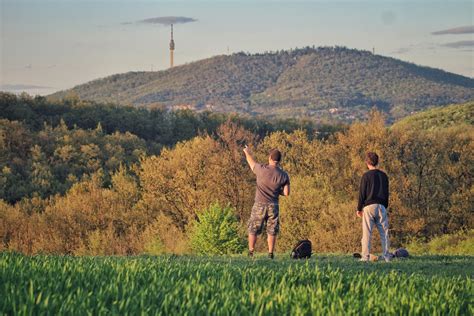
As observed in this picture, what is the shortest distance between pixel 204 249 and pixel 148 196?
2845 cm

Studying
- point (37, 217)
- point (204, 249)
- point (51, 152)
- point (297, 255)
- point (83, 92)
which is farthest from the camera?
point (83, 92)

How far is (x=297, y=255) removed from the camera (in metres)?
17.5

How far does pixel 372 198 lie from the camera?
16.8m

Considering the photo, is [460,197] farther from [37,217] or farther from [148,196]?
[37,217]

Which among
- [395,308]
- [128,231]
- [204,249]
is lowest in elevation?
[128,231]

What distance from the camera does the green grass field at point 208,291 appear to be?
29.6ft

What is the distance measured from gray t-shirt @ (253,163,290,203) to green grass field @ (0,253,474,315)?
461 centimetres

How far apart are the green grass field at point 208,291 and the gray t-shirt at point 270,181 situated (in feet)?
15.1

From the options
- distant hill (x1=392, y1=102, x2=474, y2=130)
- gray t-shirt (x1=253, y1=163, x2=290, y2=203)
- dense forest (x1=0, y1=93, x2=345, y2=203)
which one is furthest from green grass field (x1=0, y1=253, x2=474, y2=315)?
distant hill (x1=392, y1=102, x2=474, y2=130)

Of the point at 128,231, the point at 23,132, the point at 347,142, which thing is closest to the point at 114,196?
the point at 128,231

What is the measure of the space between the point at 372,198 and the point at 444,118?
86.5 m

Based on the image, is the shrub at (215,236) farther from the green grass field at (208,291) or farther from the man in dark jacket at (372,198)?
the green grass field at (208,291)

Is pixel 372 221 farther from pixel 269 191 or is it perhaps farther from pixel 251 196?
pixel 251 196

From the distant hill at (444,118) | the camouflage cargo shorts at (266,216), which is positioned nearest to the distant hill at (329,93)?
the distant hill at (444,118)
